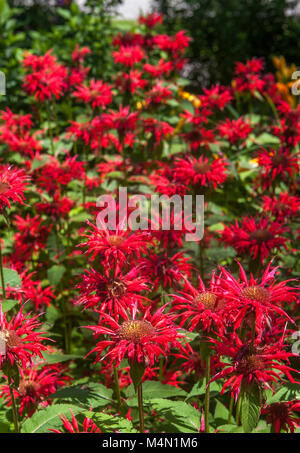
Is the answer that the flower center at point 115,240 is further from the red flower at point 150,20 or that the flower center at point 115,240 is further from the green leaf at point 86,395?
the red flower at point 150,20

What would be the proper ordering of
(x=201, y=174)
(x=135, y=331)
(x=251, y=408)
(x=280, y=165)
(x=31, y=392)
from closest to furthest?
(x=251, y=408) → (x=135, y=331) → (x=31, y=392) → (x=201, y=174) → (x=280, y=165)

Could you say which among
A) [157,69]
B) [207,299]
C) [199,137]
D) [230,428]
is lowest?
[230,428]

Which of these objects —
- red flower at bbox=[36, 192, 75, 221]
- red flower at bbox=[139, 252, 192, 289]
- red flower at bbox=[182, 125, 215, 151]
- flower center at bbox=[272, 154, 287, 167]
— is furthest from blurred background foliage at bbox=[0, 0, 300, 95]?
red flower at bbox=[139, 252, 192, 289]

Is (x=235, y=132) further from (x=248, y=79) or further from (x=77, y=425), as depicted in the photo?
(x=77, y=425)

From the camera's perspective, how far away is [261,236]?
6.22 ft

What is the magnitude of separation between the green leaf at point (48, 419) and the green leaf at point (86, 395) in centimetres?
4

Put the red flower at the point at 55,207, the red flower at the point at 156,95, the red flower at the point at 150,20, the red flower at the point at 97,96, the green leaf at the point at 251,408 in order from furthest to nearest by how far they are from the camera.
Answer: the red flower at the point at 150,20 → the red flower at the point at 156,95 → the red flower at the point at 97,96 → the red flower at the point at 55,207 → the green leaf at the point at 251,408

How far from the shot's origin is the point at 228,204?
2.95 metres

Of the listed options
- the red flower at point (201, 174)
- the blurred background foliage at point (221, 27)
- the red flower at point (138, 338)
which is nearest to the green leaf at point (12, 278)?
the red flower at point (138, 338)

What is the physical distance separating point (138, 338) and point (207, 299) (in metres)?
0.24

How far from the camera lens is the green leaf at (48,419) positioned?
1.46 metres

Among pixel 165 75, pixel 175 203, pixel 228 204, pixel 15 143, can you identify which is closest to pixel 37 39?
pixel 165 75

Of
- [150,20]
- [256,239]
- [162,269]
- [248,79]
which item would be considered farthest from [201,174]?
[150,20]

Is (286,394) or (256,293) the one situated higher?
(256,293)
